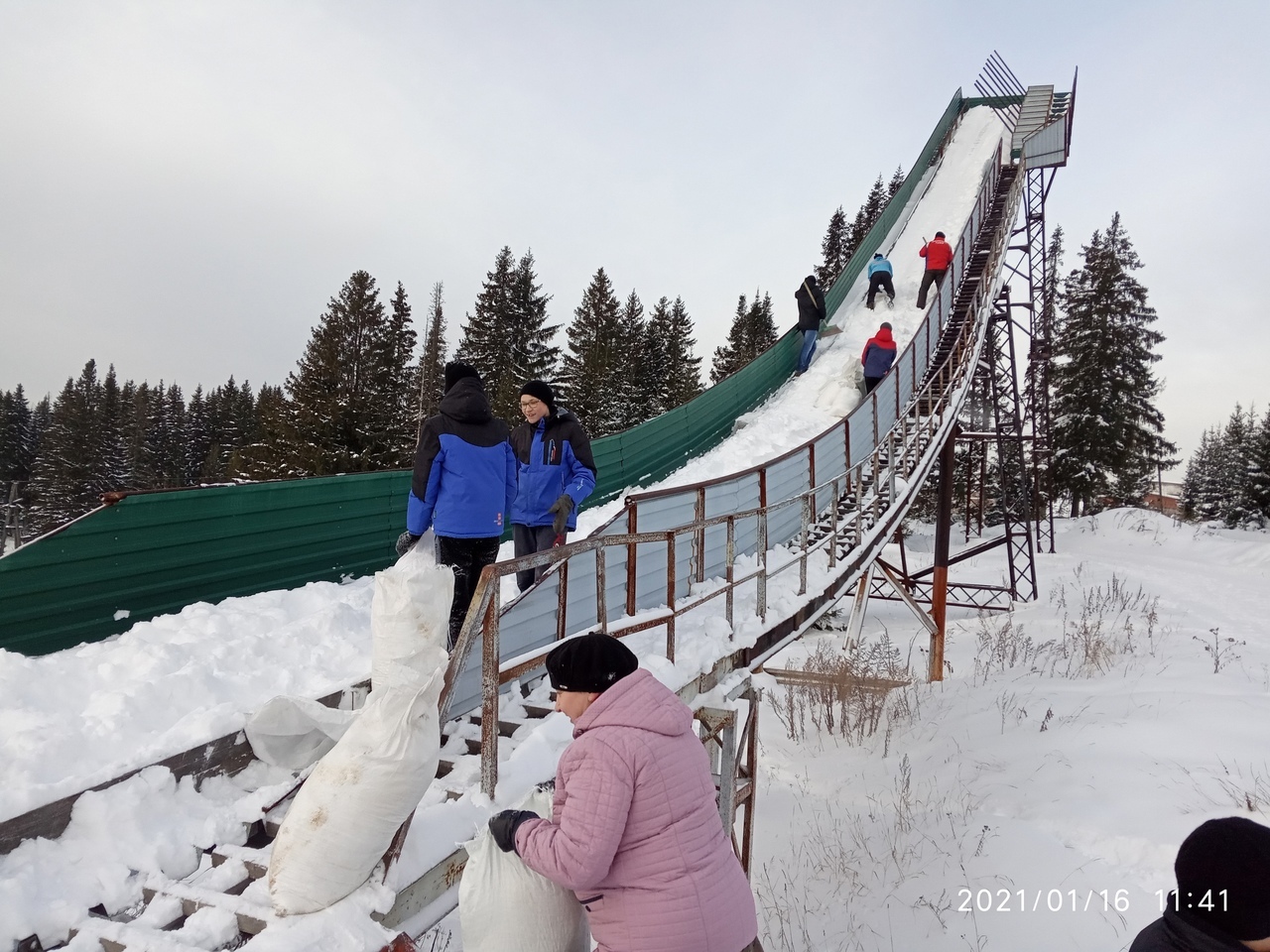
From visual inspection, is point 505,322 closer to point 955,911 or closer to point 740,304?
point 740,304

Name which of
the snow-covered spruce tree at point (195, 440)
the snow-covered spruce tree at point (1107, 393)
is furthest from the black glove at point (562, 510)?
the snow-covered spruce tree at point (195, 440)

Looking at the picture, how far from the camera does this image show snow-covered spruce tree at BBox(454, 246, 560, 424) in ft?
108

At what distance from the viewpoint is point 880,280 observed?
49.1 ft

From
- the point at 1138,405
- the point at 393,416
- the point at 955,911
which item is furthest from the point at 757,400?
the point at 1138,405

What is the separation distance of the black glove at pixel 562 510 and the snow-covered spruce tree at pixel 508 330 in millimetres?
27948

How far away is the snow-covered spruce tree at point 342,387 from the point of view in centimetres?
2489

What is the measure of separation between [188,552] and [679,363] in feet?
115

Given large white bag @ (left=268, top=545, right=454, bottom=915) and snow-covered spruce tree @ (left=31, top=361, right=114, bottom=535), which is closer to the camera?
large white bag @ (left=268, top=545, right=454, bottom=915)

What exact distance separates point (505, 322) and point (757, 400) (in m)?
22.5

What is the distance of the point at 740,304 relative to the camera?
52344mm

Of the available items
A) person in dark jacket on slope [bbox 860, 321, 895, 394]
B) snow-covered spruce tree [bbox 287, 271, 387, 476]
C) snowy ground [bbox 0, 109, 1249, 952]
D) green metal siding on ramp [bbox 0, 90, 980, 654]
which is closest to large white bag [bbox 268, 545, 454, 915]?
snowy ground [bbox 0, 109, 1249, 952]

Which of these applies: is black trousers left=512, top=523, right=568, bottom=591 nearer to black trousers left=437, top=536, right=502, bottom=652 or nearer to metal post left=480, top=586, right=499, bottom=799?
black trousers left=437, top=536, right=502, bottom=652

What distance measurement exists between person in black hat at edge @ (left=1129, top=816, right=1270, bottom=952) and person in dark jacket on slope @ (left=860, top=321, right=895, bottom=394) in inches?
391

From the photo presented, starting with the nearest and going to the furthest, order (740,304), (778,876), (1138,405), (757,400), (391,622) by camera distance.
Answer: (391,622), (778,876), (757,400), (1138,405), (740,304)
